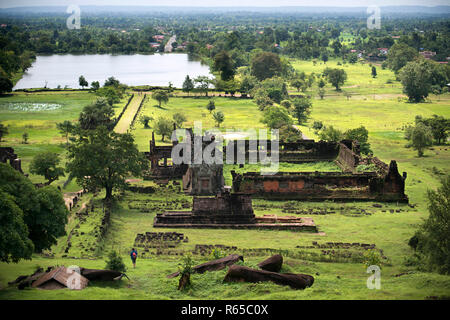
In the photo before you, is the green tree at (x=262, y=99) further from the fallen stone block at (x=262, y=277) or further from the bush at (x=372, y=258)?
the fallen stone block at (x=262, y=277)

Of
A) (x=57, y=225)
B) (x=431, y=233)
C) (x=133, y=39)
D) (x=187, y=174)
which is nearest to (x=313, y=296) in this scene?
(x=431, y=233)

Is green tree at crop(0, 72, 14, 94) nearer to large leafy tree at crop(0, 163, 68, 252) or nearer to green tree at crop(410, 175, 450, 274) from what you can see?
large leafy tree at crop(0, 163, 68, 252)

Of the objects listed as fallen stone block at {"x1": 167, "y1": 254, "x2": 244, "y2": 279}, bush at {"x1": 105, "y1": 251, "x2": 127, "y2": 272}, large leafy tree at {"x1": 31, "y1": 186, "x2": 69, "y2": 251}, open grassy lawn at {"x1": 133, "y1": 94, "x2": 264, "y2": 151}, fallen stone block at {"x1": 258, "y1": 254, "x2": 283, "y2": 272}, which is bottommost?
open grassy lawn at {"x1": 133, "y1": 94, "x2": 264, "y2": 151}

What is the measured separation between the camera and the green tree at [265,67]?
94312 millimetres

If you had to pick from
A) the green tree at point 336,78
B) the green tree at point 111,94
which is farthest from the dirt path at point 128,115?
the green tree at point 336,78

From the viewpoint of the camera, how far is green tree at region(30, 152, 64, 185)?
1297 inches

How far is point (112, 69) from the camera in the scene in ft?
399

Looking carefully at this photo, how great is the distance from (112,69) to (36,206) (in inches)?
4170

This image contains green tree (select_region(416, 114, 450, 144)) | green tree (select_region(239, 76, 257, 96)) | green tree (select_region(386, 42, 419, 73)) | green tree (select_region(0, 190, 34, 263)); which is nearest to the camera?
green tree (select_region(0, 190, 34, 263))

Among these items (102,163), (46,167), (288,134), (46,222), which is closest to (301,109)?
(288,134)

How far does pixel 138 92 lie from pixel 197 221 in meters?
56.8

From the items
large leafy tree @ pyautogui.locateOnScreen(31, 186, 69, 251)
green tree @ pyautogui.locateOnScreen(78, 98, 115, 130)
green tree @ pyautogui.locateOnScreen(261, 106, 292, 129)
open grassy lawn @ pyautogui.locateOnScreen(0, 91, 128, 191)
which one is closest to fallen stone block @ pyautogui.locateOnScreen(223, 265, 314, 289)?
large leafy tree @ pyautogui.locateOnScreen(31, 186, 69, 251)

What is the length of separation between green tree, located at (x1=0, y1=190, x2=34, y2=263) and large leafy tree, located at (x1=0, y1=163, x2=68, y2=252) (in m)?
1.34

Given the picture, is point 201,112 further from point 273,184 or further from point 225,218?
point 225,218
